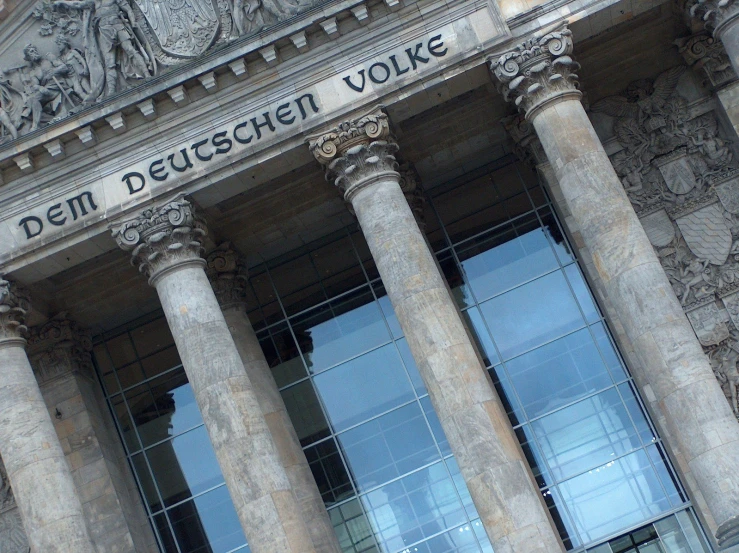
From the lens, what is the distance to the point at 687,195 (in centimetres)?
2528

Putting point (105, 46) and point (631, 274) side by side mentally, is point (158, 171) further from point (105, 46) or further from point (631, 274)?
point (631, 274)

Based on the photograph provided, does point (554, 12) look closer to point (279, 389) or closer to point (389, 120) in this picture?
point (389, 120)

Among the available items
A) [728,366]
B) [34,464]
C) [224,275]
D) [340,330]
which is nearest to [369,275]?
[340,330]

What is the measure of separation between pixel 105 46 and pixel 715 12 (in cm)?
1160

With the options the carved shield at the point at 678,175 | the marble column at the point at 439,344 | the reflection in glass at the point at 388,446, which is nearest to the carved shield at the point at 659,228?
the carved shield at the point at 678,175

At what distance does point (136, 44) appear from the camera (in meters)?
24.2

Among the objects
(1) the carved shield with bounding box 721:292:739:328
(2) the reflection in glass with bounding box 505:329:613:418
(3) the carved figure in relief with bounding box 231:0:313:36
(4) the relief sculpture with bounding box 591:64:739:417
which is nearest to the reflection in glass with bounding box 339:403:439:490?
(2) the reflection in glass with bounding box 505:329:613:418

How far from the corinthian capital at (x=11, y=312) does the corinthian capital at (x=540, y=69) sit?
10115 mm

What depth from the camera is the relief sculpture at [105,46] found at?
23906mm

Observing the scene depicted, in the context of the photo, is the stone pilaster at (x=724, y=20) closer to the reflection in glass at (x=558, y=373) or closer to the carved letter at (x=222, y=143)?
the reflection in glass at (x=558, y=373)

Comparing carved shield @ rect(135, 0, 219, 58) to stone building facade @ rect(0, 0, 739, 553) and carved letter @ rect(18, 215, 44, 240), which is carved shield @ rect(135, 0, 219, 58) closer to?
stone building facade @ rect(0, 0, 739, 553)

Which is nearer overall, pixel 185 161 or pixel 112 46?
pixel 185 161

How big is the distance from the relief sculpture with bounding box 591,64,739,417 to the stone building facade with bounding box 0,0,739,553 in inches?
2.0

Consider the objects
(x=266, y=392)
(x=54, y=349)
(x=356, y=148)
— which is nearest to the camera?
(x=356, y=148)
